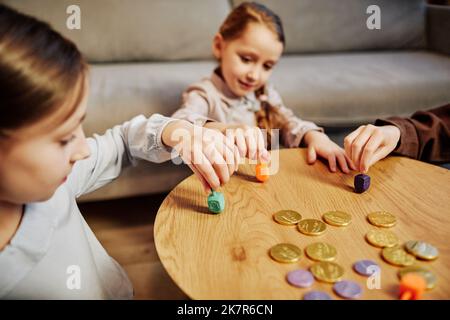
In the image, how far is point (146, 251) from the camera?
1.45 meters

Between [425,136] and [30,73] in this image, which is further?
[425,136]

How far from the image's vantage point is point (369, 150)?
34.5 inches

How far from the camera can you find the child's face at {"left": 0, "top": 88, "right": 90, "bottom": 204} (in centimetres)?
56

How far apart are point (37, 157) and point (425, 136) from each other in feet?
2.76

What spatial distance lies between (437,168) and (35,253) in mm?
815

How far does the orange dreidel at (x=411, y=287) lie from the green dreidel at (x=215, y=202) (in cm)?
32

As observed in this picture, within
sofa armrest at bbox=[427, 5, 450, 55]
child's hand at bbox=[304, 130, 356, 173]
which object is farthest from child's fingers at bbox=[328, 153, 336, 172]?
sofa armrest at bbox=[427, 5, 450, 55]

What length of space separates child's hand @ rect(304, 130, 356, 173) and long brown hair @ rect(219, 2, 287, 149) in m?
0.24

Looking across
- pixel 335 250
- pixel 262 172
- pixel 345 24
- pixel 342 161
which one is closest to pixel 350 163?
pixel 342 161

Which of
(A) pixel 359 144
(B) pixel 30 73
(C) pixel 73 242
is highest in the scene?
(B) pixel 30 73

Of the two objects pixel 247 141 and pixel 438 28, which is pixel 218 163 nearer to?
pixel 247 141
